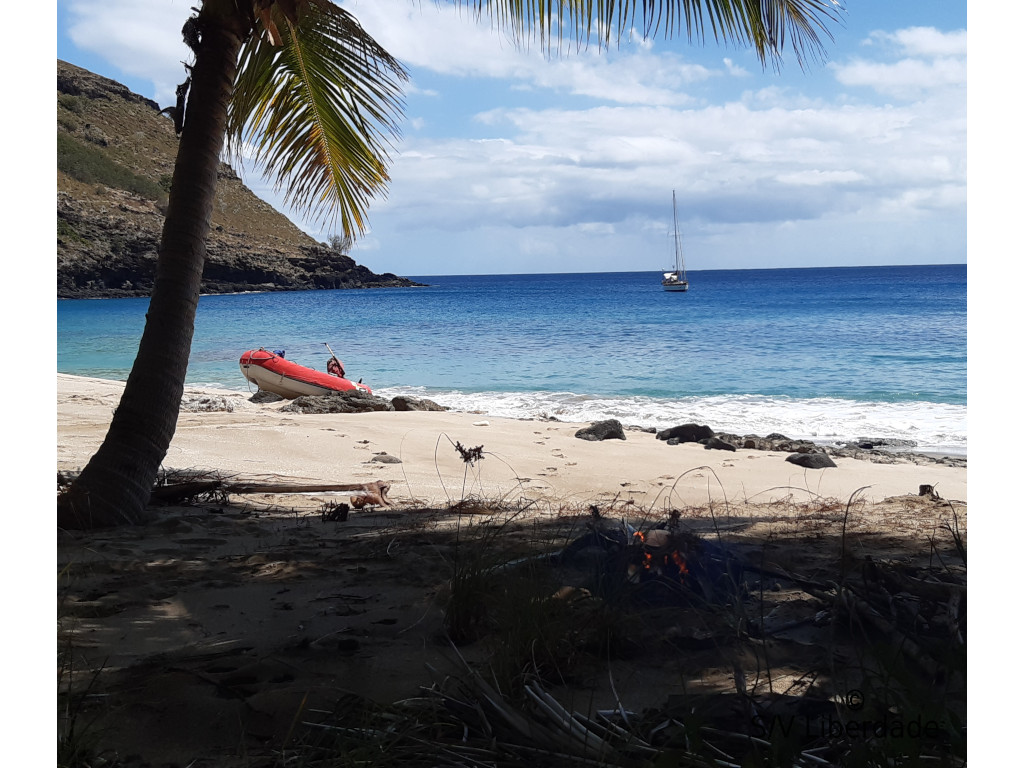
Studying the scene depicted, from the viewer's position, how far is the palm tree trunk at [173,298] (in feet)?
13.0

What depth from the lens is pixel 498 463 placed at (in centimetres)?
766

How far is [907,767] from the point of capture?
1.44 m

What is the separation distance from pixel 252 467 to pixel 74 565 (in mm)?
3583

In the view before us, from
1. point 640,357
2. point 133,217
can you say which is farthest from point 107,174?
point 640,357

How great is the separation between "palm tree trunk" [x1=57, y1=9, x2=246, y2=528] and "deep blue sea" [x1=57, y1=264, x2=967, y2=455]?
9.23 m

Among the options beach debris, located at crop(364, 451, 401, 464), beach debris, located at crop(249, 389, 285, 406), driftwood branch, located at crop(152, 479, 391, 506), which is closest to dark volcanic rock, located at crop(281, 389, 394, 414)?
beach debris, located at crop(249, 389, 285, 406)

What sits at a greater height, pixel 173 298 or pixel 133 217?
pixel 133 217

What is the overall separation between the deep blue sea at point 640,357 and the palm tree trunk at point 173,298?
9232mm

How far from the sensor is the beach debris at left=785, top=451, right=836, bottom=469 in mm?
8094

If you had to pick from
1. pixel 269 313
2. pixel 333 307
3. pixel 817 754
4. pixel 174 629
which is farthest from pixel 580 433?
pixel 333 307

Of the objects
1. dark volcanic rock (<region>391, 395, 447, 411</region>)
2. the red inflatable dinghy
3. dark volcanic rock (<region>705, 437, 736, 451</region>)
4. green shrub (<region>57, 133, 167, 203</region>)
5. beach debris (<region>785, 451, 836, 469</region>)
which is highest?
green shrub (<region>57, 133, 167, 203</region>)

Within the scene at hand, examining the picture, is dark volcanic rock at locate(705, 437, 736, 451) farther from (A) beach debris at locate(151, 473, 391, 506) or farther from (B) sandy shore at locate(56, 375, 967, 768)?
(A) beach debris at locate(151, 473, 391, 506)

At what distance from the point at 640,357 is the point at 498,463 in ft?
50.5

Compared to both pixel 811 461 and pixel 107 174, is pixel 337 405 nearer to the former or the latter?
pixel 811 461
